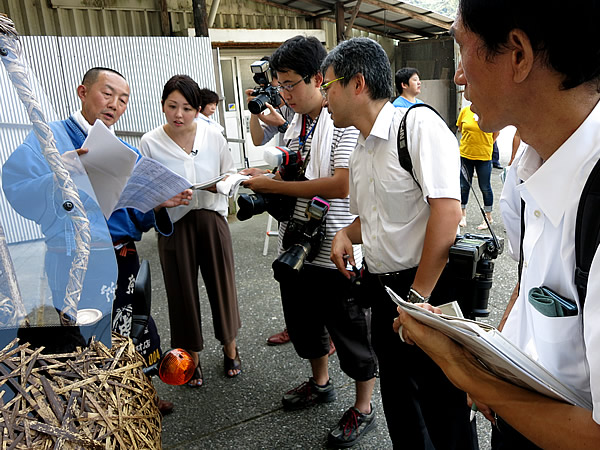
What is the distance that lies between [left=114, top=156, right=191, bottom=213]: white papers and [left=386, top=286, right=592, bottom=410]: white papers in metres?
1.43

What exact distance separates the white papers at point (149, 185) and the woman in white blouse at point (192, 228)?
0.71 m

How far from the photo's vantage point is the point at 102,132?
145cm

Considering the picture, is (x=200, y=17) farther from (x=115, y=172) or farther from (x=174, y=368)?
(x=174, y=368)

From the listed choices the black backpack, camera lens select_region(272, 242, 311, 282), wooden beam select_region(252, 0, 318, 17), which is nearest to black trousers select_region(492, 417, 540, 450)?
the black backpack

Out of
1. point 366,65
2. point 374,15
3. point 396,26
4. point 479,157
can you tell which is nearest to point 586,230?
point 366,65

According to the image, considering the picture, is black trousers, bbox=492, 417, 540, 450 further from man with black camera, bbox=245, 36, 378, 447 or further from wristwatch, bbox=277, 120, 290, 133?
wristwatch, bbox=277, 120, 290, 133

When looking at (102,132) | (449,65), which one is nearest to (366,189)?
(102,132)

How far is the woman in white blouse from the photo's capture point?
9.33ft

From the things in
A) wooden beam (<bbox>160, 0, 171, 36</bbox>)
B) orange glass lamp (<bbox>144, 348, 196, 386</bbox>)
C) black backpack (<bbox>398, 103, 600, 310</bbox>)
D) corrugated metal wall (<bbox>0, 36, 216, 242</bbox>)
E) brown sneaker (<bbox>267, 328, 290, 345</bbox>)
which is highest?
wooden beam (<bbox>160, 0, 171, 36</bbox>)

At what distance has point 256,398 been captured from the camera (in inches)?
110

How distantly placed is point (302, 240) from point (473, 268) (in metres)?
0.93

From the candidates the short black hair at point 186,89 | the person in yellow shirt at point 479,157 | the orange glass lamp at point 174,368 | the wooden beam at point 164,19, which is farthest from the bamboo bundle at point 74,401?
the wooden beam at point 164,19

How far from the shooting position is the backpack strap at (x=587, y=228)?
74cm

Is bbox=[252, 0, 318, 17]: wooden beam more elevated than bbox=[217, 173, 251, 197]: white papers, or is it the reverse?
bbox=[252, 0, 318, 17]: wooden beam
